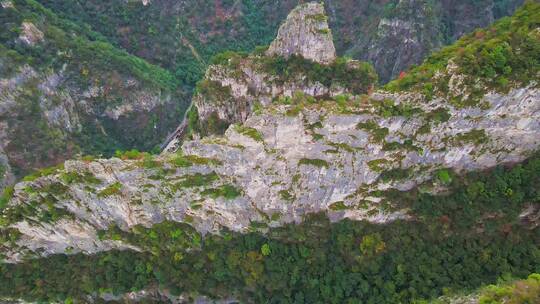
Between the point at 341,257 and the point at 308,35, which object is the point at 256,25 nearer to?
the point at 308,35

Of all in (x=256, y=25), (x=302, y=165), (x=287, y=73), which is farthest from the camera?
(x=256, y=25)

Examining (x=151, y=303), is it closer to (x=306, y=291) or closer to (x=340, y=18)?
(x=306, y=291)

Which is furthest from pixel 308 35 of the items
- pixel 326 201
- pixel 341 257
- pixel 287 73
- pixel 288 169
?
pixel 341 257

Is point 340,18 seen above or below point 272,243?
above

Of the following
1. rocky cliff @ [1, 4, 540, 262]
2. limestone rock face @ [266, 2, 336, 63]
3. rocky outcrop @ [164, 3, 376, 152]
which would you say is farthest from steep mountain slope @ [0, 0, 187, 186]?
limestone rock face @ [266, 2, 336, 63]

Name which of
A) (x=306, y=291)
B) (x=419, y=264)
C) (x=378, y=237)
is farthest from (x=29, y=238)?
(x=419, y=264)

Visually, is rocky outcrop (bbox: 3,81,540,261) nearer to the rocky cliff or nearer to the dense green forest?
the rocky cliff
